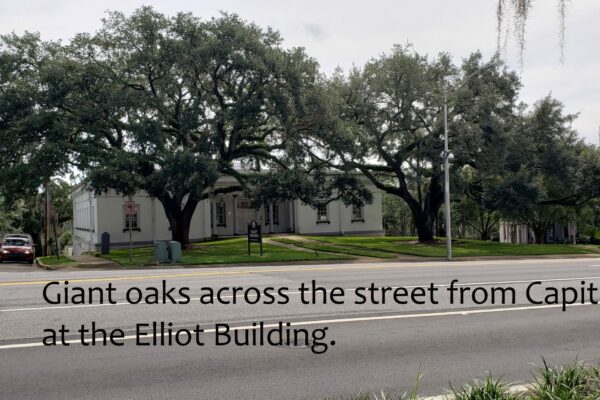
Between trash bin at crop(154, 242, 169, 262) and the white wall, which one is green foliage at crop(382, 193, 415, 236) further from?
trash bin at crop(154, 242, 169, 262)

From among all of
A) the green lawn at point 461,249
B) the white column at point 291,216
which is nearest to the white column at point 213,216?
the white column at point 291,216

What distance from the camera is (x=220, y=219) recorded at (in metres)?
47.4

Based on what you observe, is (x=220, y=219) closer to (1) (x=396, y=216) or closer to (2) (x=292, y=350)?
(1) (x=396, y=216)

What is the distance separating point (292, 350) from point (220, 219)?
4022cm

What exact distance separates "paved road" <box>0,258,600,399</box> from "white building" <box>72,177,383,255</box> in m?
31.0

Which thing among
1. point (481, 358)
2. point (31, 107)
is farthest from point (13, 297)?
point (31, 107)

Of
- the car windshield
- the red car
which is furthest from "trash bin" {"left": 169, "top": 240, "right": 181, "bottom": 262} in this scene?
the car windshield

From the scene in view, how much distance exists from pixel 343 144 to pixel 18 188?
17496mm

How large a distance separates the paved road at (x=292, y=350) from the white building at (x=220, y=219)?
3098 cm

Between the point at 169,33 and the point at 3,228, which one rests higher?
the point at 169,33

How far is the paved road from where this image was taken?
6223 millimetres

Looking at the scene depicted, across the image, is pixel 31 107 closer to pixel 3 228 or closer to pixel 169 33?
pixel 169 33

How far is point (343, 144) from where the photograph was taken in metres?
32.3

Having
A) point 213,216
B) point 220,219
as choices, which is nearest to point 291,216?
point 220,219
